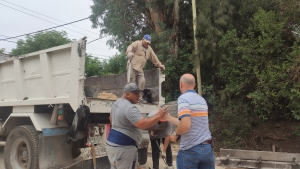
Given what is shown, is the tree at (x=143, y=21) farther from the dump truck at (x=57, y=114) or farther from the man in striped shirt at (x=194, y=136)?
the man in striped shirt at (x=194, y=136)

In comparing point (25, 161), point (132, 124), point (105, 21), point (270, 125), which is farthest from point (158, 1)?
point (132, 124)

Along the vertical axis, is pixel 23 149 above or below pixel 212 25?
below

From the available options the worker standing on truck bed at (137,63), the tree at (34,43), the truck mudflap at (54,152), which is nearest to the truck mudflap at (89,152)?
the truck mudflap at (54,152)

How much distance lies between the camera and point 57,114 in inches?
172

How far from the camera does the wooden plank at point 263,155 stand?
486cm

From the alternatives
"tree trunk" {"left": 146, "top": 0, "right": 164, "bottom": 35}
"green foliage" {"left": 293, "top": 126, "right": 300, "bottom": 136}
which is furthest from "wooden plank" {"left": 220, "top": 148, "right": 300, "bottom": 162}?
"tree trunk" {"left": 146, "top": 0, "right": 164, "bottom": 35}

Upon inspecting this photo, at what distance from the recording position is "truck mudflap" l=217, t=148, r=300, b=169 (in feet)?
15.8

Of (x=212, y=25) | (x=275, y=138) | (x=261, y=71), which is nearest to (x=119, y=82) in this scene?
(x=261, y=71)

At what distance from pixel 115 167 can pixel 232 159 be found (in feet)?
9.71

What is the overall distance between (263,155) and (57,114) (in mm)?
3550

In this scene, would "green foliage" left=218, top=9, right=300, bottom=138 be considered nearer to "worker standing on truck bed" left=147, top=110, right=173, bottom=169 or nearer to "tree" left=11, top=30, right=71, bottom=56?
"worker standing on truck bed" left=147, top=110, right=173, bottom=169

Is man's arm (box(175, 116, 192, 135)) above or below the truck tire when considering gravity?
above

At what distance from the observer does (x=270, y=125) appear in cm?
766

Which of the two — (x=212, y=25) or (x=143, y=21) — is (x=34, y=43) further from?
(x=212, y=25)
